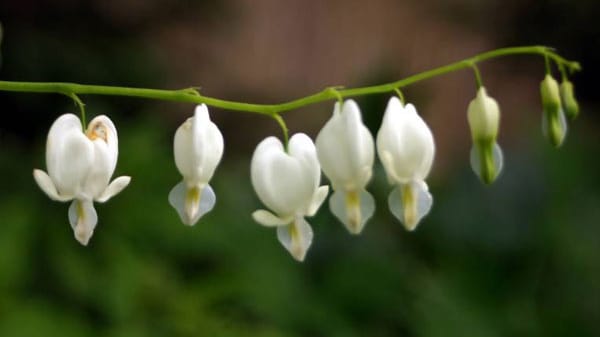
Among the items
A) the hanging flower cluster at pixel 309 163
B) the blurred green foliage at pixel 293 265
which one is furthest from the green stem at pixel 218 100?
the blurred green foliage at pixel 293 265

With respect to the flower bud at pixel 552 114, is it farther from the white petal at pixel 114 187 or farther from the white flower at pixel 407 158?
the white petal at pixel 114 187

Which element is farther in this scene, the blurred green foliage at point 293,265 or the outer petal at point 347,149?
the blurred green foliage at point 293,265

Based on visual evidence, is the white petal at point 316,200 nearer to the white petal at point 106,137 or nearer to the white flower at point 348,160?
the white flower at point 348,160

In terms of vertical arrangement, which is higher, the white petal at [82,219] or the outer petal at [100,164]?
the outer petal at [100,164]

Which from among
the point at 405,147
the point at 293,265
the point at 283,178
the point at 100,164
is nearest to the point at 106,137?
the point at 100,164

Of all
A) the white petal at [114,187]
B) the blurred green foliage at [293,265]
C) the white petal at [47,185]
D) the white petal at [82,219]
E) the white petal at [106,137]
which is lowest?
the blurred green foliage at [293,265]

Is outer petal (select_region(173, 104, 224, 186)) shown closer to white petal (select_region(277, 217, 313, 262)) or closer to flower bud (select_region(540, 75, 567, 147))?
white petal (select_region(277, 217, 313, 262))

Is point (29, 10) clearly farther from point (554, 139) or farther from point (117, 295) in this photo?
point (554, 139)

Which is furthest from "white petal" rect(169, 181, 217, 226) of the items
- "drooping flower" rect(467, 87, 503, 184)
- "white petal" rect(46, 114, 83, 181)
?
"drooping flower" rect(467, 87, 503, 184)
